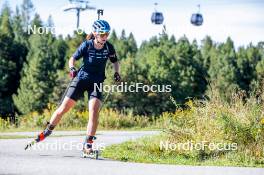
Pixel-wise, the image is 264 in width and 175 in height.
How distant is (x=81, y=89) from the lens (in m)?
8.37

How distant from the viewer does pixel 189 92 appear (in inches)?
3172

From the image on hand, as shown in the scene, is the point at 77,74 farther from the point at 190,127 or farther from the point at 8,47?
the point at 8,47

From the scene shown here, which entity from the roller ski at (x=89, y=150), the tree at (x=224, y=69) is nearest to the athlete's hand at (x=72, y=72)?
the roller ski at (x=89, y=150)

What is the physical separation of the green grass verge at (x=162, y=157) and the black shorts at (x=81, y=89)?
1.18 m

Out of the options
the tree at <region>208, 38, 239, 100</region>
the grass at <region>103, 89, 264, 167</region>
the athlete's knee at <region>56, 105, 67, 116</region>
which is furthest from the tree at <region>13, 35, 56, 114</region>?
the athlete's knee at <region>56, 105, 67, 116</region>

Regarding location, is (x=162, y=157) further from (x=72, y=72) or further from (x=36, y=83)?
(x=36, y=83)

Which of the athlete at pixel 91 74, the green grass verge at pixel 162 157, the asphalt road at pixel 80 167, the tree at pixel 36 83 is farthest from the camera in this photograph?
the tree at pixel 36 83

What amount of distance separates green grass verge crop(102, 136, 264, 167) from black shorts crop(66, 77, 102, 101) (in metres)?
1.18

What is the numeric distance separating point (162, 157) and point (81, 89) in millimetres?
2070

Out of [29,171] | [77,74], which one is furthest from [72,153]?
[29,171]

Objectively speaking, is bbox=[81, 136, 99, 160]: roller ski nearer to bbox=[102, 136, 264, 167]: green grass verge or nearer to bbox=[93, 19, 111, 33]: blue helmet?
bbox=[102, 136, 264, 167]: green grass verge

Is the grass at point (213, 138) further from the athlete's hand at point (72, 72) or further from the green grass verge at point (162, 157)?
the athlete's hand at point (72, 72)

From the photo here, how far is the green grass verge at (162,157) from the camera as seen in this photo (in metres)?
8.34

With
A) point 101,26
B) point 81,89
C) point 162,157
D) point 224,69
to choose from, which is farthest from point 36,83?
point 101,26
